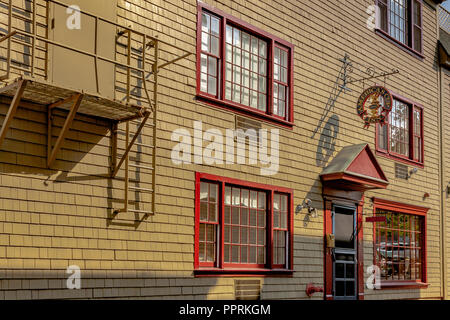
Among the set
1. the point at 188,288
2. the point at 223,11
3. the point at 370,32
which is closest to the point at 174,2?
Answer: the point at 223,11

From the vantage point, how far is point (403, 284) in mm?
16578

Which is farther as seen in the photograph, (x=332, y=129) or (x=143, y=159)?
(x=332, y=129)

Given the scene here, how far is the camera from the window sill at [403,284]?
15943mm

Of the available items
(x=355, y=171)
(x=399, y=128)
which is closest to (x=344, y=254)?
(x=355, y=171)

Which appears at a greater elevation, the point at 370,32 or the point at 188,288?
the point at 370,32

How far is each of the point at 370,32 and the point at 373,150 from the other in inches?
125

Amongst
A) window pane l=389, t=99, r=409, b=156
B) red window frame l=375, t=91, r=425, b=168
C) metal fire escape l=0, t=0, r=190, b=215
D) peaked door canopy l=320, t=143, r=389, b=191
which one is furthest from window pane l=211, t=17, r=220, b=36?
window pane l=389, t=99, r=409, b=156

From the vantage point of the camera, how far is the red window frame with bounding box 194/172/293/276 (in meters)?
11.0

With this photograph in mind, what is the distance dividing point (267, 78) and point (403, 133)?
20.7 feet

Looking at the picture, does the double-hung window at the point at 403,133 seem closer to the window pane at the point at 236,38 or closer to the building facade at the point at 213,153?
the building facade at the point at 213,153

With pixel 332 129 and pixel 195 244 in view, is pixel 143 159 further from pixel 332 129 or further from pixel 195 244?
pixel 332 129

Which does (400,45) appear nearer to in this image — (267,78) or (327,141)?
(327,141)

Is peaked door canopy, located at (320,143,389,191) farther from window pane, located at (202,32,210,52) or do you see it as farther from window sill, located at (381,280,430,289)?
window pane, located at (202,32,210,52)
